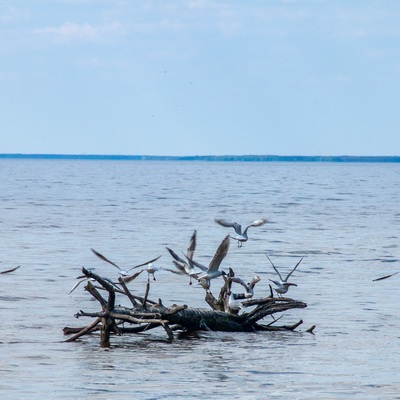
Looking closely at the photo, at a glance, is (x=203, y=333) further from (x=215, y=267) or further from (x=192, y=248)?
(x=192, y=248)

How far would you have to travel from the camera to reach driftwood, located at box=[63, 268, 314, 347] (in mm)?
17094

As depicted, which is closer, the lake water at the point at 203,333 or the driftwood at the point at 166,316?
the lake water at the point at 203,333

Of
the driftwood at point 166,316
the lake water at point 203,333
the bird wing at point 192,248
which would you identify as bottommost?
the lake water at point 203,333

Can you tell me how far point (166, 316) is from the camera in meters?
17.6

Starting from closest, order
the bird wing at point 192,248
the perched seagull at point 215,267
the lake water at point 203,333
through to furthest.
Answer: the lake water at point 203,333
the perched seagull at point 215,267
the bird wing at point 192,248

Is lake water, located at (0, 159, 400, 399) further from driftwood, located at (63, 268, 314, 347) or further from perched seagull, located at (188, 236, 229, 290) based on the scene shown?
perched seagull, located at (188, 236, 229, 290)

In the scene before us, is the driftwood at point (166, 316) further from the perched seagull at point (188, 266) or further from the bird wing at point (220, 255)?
the perched seagull at point (188, 266)

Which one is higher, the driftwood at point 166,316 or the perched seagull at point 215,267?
the perched seagull at point 215,267

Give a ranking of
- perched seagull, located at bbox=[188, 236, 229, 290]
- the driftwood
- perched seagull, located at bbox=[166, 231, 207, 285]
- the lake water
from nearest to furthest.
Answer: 1. the lake water
2. the driftwood
3. perched seagull, located at bbox=[188, 236, 229, 290]
4. perched seagull, located at bbox=[166, 231, 207, 285]

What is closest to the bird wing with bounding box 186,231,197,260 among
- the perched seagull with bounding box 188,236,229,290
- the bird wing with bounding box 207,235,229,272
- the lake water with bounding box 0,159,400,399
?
the perched seagull with bounding box 188,236,229,290

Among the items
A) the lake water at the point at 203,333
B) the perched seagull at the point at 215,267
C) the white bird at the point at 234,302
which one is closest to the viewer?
the lake water at the point at 203,333

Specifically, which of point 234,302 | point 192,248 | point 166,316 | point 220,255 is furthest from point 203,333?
point 192,248

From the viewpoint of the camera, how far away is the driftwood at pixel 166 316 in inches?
673

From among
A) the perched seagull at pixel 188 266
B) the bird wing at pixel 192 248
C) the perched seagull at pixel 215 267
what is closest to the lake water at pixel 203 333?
the perched seagull at pixel 215 267
